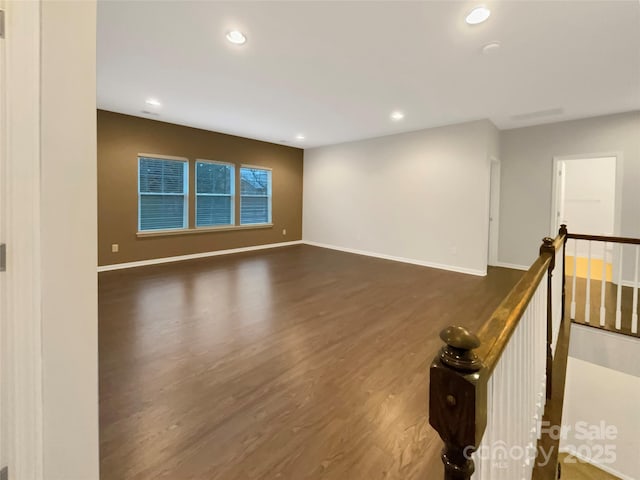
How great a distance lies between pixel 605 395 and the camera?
135 inches

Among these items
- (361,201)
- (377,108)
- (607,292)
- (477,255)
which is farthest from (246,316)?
(607,292)

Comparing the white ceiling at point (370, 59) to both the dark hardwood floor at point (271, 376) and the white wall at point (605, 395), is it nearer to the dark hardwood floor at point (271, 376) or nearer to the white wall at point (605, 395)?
the dark hardwood floor at point (271, 376)

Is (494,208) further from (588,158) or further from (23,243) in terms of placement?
(23,243)

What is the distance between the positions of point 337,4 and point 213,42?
124 centimetres

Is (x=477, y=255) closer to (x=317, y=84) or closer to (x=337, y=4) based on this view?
(x=317, y=84)

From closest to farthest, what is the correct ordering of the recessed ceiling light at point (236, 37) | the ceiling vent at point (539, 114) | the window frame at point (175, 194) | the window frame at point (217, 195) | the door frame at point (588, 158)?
the recessed ceiling light at point (236, 37)
the ceiling vent at point (539, 114)
the door frame at point (588, 158)
the window frame at point (175, 194)
the window frame at point (217, 195)

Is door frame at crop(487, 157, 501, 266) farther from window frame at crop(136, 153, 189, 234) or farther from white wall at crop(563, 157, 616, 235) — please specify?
window frame at crop(136, 153, 189, 234)

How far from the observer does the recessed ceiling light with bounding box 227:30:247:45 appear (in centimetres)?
261

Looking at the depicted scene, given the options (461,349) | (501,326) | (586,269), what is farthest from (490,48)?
(586,269)

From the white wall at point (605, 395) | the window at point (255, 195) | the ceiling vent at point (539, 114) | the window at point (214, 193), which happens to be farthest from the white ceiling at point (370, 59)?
the white wall at point (605, 395)

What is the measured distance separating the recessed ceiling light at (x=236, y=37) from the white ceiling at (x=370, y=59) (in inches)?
2.6

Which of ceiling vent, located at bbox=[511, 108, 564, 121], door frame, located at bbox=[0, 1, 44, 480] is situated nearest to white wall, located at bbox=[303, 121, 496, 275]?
ceiling vent, located at bbox=[511, 108, 564, 121]

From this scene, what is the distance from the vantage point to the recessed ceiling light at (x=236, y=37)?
8.55ft

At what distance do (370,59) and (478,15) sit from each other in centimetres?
101
